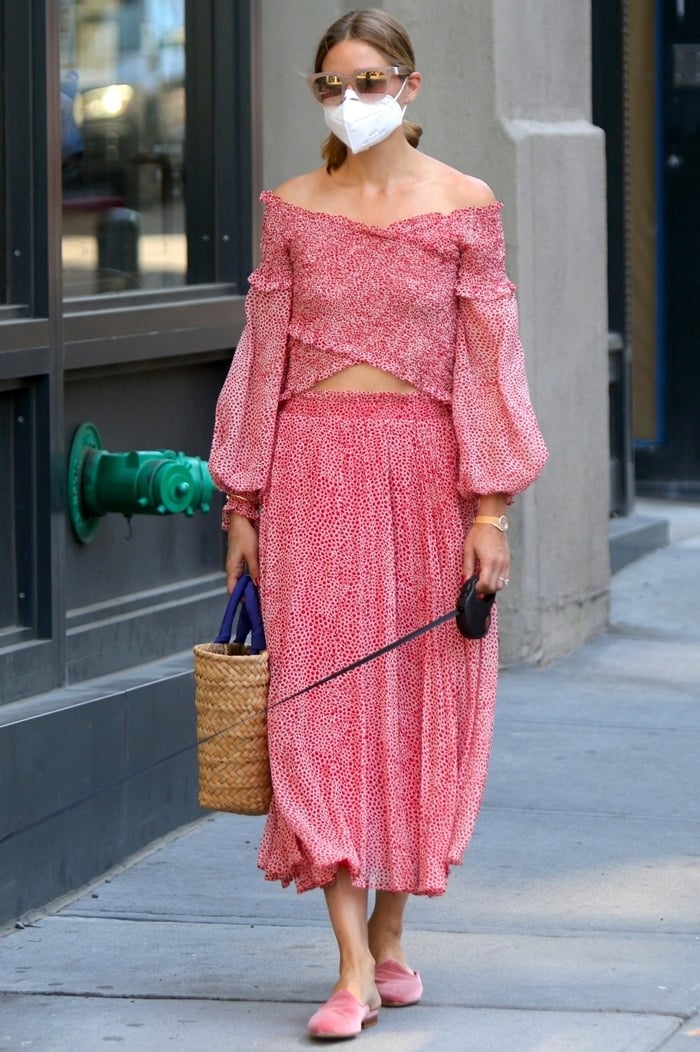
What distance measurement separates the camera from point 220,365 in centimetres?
641

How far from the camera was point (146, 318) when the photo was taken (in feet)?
19.3

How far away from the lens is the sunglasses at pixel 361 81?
4.11 metres

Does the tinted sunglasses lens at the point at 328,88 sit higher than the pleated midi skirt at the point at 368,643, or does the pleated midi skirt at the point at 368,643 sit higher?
the tinted sunglasses lens at the point at 328,88

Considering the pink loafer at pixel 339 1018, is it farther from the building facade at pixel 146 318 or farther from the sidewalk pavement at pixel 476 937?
the building facade at pixel 146 318

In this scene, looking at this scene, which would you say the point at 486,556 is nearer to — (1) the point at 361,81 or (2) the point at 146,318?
(1) the point at 361,81

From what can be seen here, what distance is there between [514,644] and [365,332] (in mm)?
3636

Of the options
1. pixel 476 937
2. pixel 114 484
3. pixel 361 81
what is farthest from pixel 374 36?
pixel 476 937

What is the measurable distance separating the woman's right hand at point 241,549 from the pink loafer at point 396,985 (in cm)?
86

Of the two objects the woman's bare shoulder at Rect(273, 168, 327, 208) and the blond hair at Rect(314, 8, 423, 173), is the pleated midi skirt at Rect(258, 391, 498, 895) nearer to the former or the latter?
the woman's bare shoulder at Rect(273, 168, 327, 208)

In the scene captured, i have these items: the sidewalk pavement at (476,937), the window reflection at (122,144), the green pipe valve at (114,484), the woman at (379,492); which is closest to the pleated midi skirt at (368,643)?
the woman at (379,492)

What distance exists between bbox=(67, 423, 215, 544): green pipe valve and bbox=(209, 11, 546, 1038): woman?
129 cm

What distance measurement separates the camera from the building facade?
5281 mm

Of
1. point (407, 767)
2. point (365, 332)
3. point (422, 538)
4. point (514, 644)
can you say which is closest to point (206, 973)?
point (407, 767)

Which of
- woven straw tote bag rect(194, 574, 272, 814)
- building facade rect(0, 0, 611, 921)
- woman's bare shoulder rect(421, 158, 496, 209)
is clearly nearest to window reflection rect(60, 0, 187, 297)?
building facade rect(0, 0, 611, 921)
